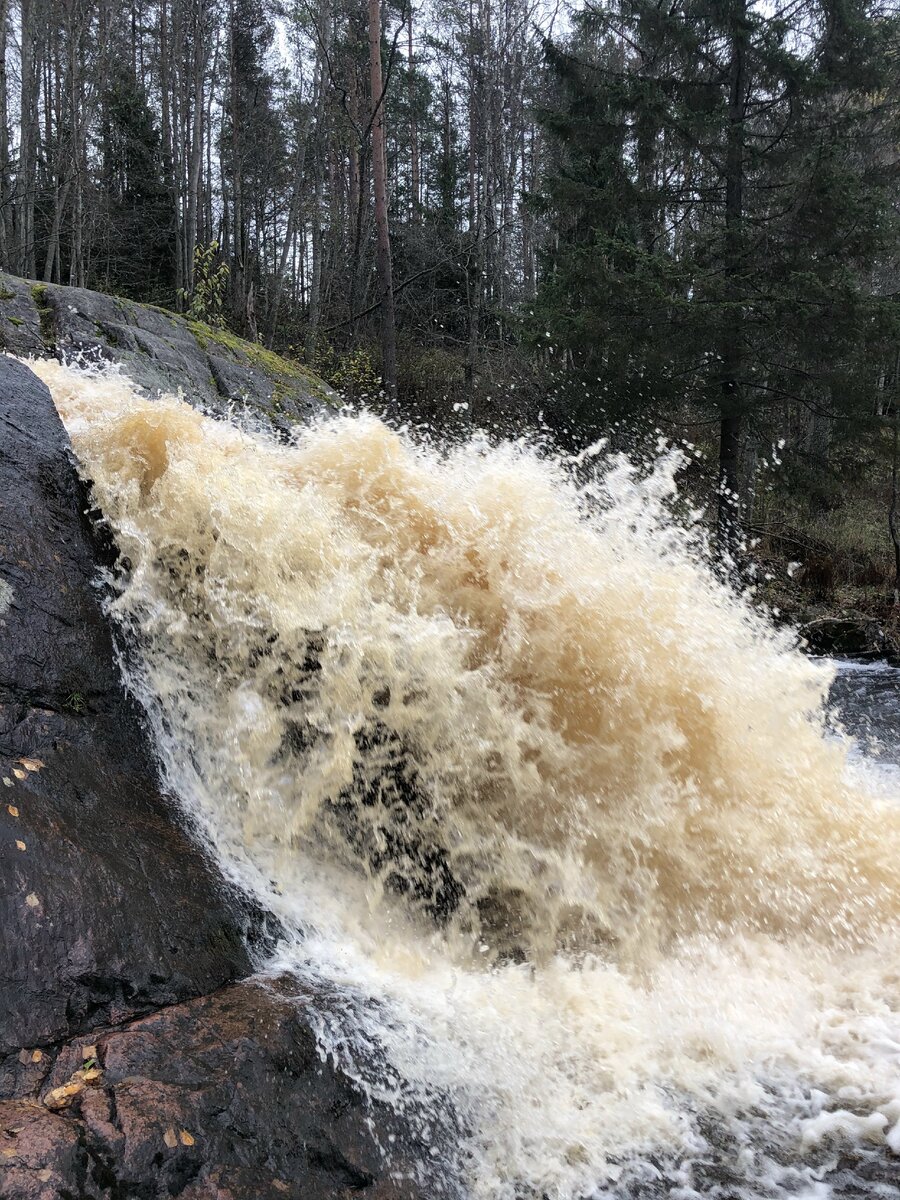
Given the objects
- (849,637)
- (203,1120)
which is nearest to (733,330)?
(849,637)

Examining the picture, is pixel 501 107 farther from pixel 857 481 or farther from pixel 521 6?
pixel 857 481

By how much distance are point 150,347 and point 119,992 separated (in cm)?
561

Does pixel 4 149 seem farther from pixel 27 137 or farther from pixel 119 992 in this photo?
pixel 119 992

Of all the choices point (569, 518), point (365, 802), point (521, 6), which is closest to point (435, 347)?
point (521, 6)

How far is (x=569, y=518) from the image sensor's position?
4.20m

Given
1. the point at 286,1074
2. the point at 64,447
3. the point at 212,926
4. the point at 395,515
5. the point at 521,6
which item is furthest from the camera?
the point at 521,6

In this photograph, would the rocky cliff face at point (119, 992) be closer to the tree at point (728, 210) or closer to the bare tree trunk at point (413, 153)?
the tree at point (728, 210)

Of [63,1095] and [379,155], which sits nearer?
[63,1095]

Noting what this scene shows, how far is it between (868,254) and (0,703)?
1210 cm

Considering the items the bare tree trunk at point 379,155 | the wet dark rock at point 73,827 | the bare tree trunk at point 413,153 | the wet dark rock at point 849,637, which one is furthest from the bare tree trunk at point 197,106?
the wet dark rock at point 73,827

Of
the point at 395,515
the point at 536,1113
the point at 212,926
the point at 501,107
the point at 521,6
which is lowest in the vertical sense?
the point at 536,1113

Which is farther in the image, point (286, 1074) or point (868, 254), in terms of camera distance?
point (868, 254)

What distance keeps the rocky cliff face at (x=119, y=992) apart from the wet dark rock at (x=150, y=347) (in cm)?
348

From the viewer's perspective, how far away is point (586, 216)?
12.9 metres
